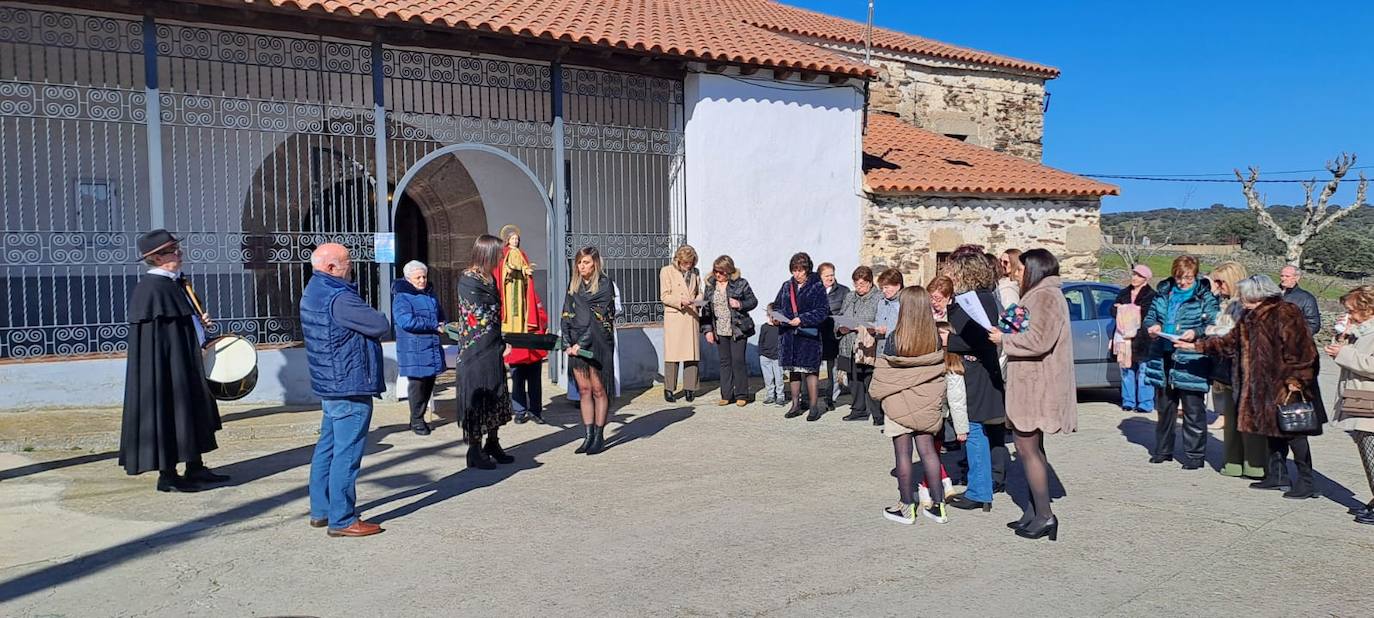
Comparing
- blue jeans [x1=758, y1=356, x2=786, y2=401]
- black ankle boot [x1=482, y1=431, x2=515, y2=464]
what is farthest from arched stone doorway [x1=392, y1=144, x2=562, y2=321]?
black ankle boot [x1=482, y1=431, x2=515, y2=464]

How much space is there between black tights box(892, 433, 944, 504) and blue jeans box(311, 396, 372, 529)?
2.96 meters

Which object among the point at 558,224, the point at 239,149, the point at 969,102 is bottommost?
the point at 558,224

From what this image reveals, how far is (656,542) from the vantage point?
5.25 meters

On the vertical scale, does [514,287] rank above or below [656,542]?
above

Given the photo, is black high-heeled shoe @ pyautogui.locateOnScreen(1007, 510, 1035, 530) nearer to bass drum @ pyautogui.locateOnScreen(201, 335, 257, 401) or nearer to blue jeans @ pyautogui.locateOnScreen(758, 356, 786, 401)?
blue jeans @ pyautogui.locateOnScreen(758, 356, 786, 401)

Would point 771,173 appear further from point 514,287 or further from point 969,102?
point 969,102

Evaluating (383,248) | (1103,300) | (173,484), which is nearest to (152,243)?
(173,484)

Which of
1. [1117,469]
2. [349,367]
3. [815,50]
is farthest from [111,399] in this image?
[815,50]

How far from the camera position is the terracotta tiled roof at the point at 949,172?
13.6 m

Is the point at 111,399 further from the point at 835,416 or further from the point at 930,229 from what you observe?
the point at 930,229

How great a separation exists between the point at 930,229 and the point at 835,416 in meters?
5.19

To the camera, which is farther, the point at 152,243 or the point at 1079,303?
the point at 1079,303

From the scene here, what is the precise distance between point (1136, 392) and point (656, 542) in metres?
6.48

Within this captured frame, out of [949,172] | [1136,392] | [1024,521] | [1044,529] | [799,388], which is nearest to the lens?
[1044,529]
